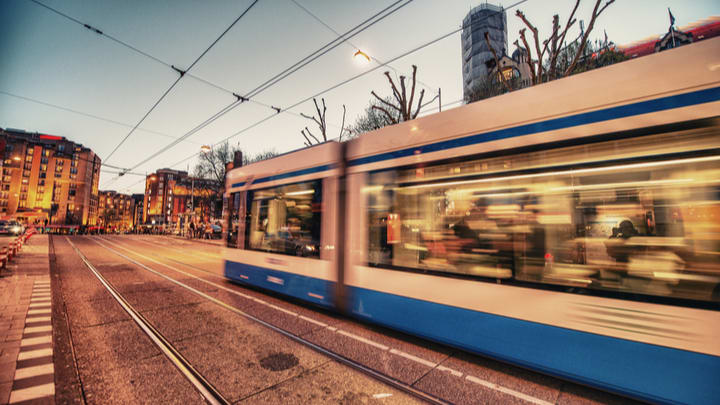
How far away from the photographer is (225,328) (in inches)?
186

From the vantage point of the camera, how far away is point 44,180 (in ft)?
298

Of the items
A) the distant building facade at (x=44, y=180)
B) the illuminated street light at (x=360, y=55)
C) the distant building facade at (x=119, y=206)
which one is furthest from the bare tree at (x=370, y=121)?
the distant building facade at (x=119, y=206)

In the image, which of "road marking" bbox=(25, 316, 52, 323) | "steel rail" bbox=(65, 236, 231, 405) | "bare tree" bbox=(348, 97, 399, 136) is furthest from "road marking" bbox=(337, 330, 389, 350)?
"bare tree" bbox=(348, 97, 399, 136)

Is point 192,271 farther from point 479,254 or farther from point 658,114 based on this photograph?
point 658,114

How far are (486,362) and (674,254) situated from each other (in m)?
2.33

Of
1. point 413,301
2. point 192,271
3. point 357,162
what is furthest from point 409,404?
point 192,271

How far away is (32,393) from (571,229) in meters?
5.88

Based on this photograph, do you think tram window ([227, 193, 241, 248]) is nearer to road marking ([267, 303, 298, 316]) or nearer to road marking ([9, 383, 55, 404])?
road marking ([267, 303, 298, 316])

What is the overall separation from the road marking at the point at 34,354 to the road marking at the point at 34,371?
1.28ft

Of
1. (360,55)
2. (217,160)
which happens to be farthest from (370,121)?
(217,160)

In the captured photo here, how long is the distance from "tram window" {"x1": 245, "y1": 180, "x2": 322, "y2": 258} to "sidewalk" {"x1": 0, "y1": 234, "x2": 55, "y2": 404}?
137 inches

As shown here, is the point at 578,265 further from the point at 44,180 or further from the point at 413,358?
the point at 44,180

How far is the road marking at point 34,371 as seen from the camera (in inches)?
124

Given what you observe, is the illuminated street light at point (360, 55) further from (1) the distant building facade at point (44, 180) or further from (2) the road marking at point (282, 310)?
(1) the distant building facade at point (44, 180)
